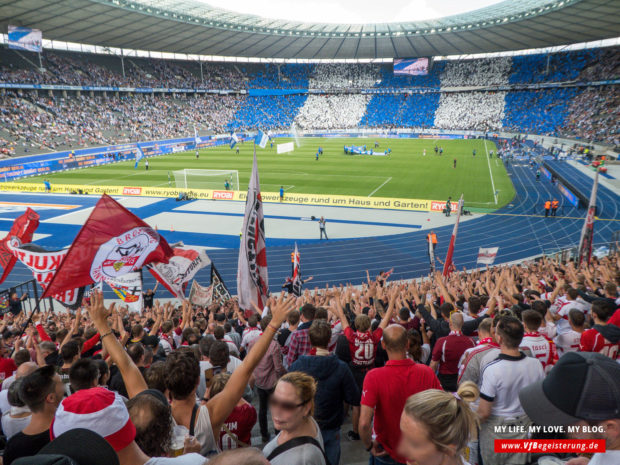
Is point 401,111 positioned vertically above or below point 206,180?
above

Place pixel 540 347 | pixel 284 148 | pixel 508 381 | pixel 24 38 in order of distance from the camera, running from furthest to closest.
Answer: pixel 284 148
pixel 24 38
pixel 540 347
pixel 508 381

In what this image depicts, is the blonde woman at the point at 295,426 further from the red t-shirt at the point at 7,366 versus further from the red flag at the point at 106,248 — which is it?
the red t-shirt at the point at 7,366

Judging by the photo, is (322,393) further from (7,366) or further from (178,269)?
(178,269)

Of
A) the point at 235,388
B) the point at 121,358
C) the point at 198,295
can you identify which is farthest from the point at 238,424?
the point at 198,295

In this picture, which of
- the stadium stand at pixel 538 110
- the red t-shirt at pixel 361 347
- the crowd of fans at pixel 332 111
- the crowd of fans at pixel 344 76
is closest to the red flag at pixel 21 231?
the red t-shirt at pixel 361 347

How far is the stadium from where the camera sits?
5.73m

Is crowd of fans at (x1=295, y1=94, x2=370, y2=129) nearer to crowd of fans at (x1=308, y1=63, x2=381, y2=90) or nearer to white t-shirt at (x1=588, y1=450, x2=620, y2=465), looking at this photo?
crowd of fans at (x1=308, y1=63, x2=381, y2=90)

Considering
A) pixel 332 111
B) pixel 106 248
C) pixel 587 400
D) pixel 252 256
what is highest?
pixel 332 111

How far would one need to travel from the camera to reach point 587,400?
72.4 inches

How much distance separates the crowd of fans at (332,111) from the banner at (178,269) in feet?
252

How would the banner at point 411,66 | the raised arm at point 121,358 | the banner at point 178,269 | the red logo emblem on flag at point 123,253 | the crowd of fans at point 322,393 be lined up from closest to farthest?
the crowd of fans at point 322,393
the raised arm at point 121,358
the red logo emblem on flag at point 123,253
the banner at point 178,269
the banner at point 411,66

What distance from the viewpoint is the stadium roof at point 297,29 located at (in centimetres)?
4912

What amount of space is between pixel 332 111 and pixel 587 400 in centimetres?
9172

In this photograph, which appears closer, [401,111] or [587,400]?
[587,400]
